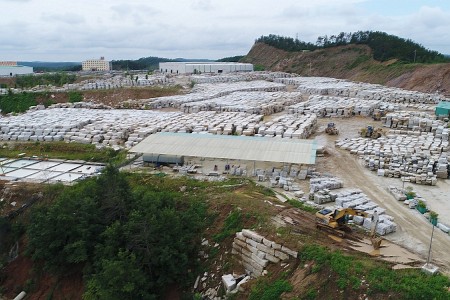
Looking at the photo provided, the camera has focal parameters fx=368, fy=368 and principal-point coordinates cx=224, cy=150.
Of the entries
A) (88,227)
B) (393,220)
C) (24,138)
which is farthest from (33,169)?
(393,220)

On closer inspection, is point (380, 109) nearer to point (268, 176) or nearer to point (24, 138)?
point (268, 176)

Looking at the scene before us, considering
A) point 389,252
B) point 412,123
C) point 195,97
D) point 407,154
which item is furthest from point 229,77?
point 389,252

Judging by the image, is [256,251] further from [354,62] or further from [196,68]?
[196,68]

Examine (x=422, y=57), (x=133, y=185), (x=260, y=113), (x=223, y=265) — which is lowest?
(x=223, y=265)

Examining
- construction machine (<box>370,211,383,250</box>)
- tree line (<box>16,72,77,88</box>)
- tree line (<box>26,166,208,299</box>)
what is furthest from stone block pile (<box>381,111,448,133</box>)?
tree line (<box>16,72,77,88</box>)

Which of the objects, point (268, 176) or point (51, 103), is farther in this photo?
point (51, 103)

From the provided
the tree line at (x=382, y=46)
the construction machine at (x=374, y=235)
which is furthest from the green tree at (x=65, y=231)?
the tree line at (x=382, y=46)

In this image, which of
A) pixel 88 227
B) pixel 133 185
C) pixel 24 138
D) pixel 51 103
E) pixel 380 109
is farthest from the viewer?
pixel 51 103

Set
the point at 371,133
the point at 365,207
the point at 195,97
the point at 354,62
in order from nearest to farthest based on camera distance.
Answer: the point at 365,207 < the point at 371,133 < the point at 195,97 < the point at 354,62
